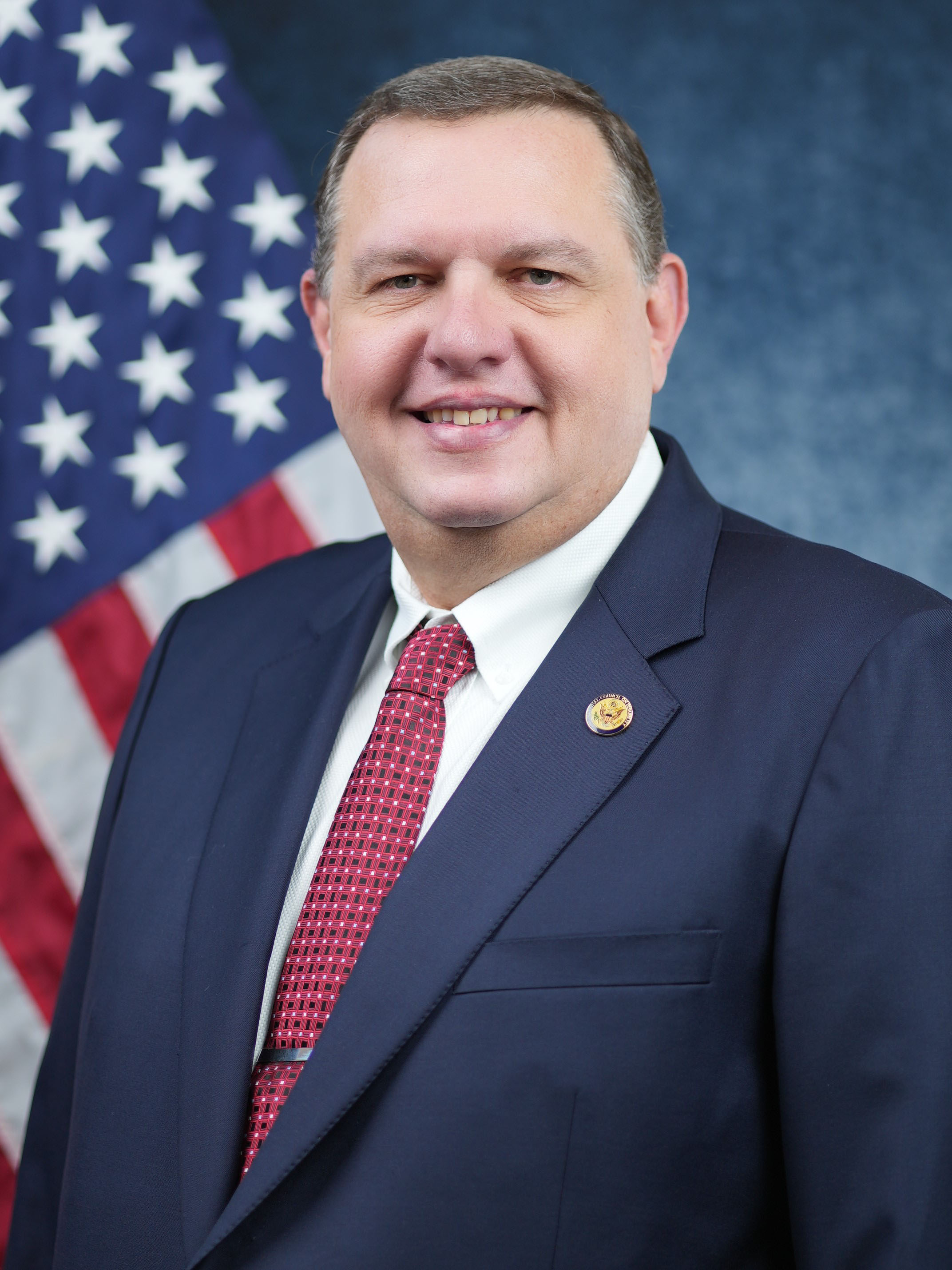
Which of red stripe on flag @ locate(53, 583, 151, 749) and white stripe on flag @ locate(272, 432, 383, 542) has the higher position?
white stripe on flag @ locate(272, 432, 383, 542)

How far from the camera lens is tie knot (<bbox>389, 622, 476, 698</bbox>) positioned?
1543 mm

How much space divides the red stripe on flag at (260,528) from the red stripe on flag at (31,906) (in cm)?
60

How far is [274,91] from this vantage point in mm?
2859

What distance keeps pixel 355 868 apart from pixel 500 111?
2.90 ft

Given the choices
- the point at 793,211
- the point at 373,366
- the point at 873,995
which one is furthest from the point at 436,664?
the point at 793,211

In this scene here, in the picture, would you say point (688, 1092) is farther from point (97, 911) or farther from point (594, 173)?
point (594, 173)

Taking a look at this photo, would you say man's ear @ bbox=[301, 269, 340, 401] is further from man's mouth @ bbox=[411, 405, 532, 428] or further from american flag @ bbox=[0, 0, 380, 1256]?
american flag @ bbox=[0, 0, 380, 1256]

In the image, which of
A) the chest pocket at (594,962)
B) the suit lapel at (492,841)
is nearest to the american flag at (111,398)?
the suit lapel at (492,841)

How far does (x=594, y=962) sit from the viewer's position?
4.17 ft

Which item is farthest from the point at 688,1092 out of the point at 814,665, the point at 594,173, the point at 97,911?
the point at 594,173

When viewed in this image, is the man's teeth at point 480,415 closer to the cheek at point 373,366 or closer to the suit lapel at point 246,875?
the cheek at point 373,366

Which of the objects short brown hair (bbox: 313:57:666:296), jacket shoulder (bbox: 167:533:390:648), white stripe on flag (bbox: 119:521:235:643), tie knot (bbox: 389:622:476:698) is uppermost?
short brown hair (bbox: 313:57:666:296)

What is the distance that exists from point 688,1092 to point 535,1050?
15 centimetres

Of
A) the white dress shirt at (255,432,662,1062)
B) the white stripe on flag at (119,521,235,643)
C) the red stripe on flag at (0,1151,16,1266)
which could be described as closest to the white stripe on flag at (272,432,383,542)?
the white stripe on flag at (119,521,235,643)
